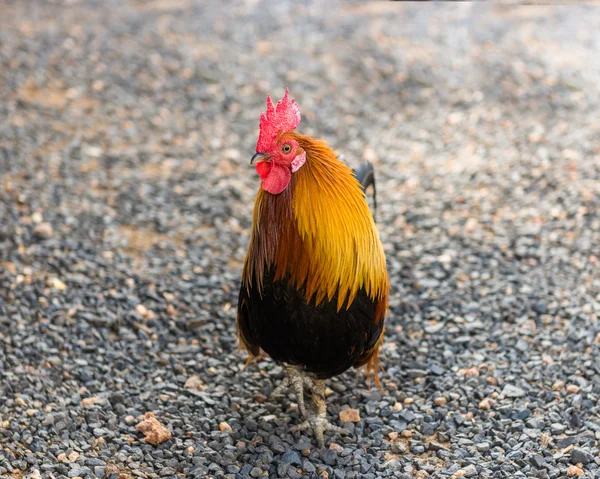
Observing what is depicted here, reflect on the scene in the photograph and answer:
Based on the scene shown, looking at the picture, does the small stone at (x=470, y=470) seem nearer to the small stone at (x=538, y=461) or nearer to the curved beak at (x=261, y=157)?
the small stone at (x=538, y=461)

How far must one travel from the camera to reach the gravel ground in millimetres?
3855

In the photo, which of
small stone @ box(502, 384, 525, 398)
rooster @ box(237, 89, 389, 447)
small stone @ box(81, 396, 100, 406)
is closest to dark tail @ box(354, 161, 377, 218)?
rooster @ box(237, 89, 389, 447)

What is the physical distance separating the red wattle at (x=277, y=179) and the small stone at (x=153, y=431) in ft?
4.70

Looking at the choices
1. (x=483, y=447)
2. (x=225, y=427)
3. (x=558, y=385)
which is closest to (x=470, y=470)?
(x=483, y=447)

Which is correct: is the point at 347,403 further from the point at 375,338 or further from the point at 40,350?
the point at 40,350

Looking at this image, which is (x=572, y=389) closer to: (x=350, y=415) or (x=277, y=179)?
(x=350, y=415)

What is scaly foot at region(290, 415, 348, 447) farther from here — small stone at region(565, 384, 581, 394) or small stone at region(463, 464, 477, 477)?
small stone at region(565, 384, 581, 394)

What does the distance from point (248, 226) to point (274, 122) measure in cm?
262

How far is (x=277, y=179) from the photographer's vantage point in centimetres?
339

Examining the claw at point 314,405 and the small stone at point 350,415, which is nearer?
the claw at point 314,405

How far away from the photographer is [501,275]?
5.25m

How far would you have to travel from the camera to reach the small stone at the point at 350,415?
4.03 meters

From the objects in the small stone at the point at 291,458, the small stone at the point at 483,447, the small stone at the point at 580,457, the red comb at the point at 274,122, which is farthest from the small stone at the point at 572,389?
the red comb at the point at 274,122

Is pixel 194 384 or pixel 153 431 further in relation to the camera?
pixel 194 384
